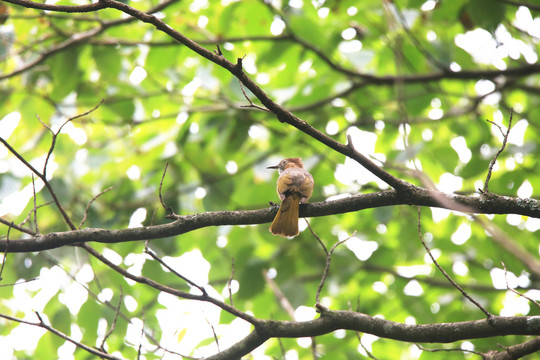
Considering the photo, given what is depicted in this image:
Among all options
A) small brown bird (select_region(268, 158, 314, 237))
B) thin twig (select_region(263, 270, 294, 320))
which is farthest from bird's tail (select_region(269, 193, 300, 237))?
thin twig (select_region(263, 270, 294, 320))

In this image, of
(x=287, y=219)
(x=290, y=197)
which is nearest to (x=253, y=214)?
(x=287, y=219)

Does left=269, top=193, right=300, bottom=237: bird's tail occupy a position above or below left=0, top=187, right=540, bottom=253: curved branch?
below

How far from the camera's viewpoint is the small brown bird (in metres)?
3.87

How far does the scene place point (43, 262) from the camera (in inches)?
171

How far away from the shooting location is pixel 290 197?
14.1 feet

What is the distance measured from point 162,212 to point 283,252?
137 centimetres

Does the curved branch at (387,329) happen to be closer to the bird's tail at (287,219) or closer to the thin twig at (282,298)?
the bird's tail at (287,219)

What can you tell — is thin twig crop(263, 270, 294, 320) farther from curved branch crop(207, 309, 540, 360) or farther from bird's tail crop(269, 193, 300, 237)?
curved branch crop(207, 309, 540, 360)

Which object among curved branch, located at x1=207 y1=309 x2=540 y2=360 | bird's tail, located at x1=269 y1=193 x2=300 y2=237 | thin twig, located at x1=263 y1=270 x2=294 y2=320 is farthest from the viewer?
thin twig, located at x1=263 y1=270 x2=294 y2=320

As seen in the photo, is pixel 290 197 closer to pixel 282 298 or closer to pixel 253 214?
pixel 282 298

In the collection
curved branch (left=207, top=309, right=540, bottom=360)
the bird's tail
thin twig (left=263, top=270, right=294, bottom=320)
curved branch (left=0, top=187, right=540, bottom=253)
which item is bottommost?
thin twig (left=263, top=270, right=294, bottom=320)

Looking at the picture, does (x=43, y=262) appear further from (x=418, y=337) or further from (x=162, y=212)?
(x=418, y=337)

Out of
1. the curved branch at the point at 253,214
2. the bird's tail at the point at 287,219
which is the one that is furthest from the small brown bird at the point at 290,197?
the curved branch at the point at 253,214

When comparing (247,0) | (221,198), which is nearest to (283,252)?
(221,198)
